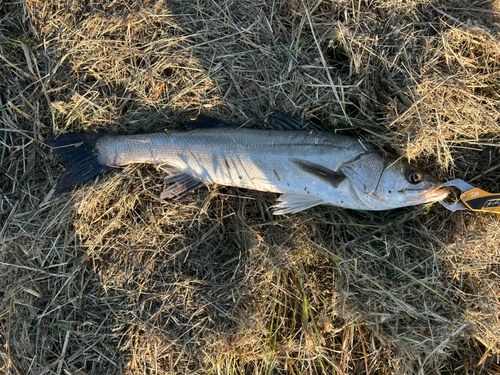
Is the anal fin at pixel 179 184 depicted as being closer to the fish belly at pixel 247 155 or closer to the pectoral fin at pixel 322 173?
the fish belly at pixel 247 155

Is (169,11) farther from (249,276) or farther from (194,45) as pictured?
(249,276)

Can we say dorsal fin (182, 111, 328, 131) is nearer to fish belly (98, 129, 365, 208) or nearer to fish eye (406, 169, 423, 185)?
fish belly (98, 129, 365, 208)

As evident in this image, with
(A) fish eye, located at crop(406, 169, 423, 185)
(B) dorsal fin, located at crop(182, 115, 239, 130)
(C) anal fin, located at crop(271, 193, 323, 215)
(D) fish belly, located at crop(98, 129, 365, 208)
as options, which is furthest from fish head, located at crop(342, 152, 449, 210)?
(B) dorsal fin, located at crop(182, 115, 239, 130)

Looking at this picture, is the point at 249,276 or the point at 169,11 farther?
the point at 169,11

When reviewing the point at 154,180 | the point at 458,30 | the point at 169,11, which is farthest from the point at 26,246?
the point at 458,30

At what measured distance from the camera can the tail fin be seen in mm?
3291

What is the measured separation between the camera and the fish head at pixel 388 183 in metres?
2.83

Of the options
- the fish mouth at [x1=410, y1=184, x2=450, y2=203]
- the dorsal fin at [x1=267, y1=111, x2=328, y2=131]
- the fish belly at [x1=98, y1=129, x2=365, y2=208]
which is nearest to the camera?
the fish mouth at [x1=410, y1=184, x2=450, y2=203]

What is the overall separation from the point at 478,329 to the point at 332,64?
295cm

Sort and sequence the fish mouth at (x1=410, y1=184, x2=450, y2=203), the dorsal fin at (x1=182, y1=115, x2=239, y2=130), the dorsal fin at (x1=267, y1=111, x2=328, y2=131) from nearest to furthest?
the fish mouth at (x1=410, y1=184, x2=450, y2=203), the dorsal fin at (x1=267, y1=111, x2=328, y2=131), the dorsal fin at (x1=182, y1=115, x2=239, y2=130)

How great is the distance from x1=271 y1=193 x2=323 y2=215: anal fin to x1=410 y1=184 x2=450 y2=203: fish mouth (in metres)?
0.92

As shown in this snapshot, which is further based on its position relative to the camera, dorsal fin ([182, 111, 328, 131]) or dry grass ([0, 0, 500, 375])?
dorsal fin ([182, 111, 328, 131])

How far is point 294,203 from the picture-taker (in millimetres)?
3090

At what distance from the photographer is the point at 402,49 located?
302cm
